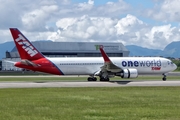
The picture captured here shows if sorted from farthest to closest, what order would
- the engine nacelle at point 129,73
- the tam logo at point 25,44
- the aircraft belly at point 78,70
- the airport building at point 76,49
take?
the airport building at point 76,49 < the aircraft belly at point 78,70 < the engine nacelle at point 129,73 < the tam logo at point 25,44

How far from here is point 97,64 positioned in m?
51.8

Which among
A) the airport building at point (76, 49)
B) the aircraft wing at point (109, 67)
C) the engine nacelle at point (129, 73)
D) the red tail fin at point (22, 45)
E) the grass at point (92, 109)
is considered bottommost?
the grass at point (92, 109)

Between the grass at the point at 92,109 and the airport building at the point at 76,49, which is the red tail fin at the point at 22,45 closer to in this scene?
the grass at the point at 92,109

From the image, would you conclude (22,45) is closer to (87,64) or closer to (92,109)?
(87,64)

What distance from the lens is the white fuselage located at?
50.2 m

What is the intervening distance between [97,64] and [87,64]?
1377 mm

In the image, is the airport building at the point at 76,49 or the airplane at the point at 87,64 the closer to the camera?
the airplane at the point at 87,64

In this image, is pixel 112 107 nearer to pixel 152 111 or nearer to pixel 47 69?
pixel 152 111

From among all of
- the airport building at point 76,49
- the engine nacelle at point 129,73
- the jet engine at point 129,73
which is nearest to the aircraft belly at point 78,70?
the jet engine at point 129,73

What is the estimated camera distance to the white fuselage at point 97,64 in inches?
1978

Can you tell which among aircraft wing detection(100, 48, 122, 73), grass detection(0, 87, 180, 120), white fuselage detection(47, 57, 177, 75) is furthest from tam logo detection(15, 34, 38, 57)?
grass detection(0, 87, 180, 120)

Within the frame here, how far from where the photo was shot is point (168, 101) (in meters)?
23.2

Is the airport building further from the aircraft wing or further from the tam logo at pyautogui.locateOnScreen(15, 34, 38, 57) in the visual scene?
the tam logo at pyautogui.locateOnScreen(15, 34, 38, 57)

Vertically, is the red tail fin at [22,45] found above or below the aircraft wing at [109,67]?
above
